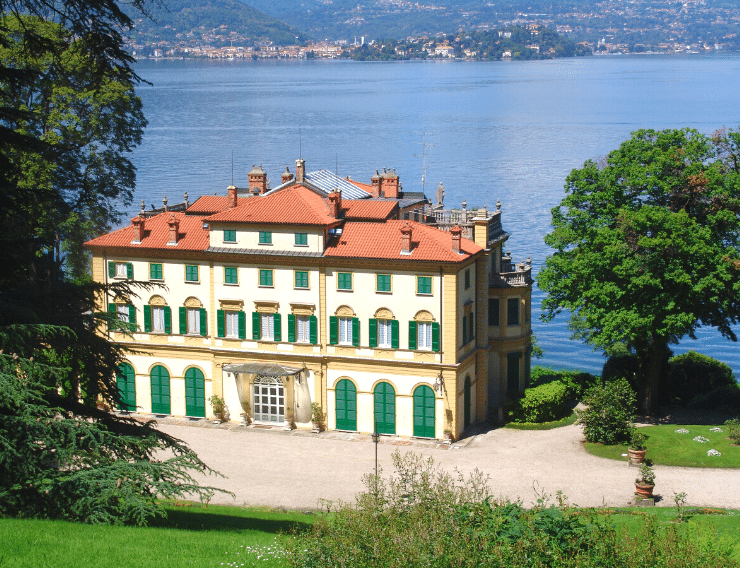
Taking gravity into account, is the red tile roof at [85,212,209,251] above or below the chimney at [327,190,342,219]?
below

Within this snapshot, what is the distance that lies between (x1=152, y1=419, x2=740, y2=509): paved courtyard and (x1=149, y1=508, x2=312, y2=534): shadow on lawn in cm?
622

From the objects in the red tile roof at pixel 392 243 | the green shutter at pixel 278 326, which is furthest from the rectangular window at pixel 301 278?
the green shutter at pixel 278 326

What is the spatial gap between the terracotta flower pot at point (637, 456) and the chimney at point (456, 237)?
32.3ft

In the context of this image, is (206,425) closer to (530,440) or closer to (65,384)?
(530,440)

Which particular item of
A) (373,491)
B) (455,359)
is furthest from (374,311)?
(373,491)

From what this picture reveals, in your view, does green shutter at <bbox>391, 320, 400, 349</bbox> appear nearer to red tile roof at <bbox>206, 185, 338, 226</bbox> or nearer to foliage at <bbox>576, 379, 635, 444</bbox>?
red tile roof at <bbox>206, 185, 338, 226</bbox>

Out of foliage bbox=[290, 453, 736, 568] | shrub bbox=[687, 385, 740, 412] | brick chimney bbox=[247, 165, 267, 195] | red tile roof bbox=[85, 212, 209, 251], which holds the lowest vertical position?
shrub bbox=[687, 385, 740, 412]

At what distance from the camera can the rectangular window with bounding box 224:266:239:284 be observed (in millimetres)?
42219

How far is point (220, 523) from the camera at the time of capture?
24094 mm

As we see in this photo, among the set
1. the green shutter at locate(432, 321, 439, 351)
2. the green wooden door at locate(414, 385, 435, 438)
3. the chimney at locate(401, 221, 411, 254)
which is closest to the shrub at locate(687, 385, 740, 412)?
the green wooden door at locate(414, 385, 435, 438)

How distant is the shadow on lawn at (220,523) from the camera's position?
22.2 m

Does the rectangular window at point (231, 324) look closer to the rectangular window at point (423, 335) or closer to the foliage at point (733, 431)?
the rectangular window at point (423, 335)

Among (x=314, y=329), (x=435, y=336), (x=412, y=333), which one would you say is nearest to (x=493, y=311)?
(x=435, y=336)

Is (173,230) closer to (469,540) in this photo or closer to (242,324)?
(242,324)
